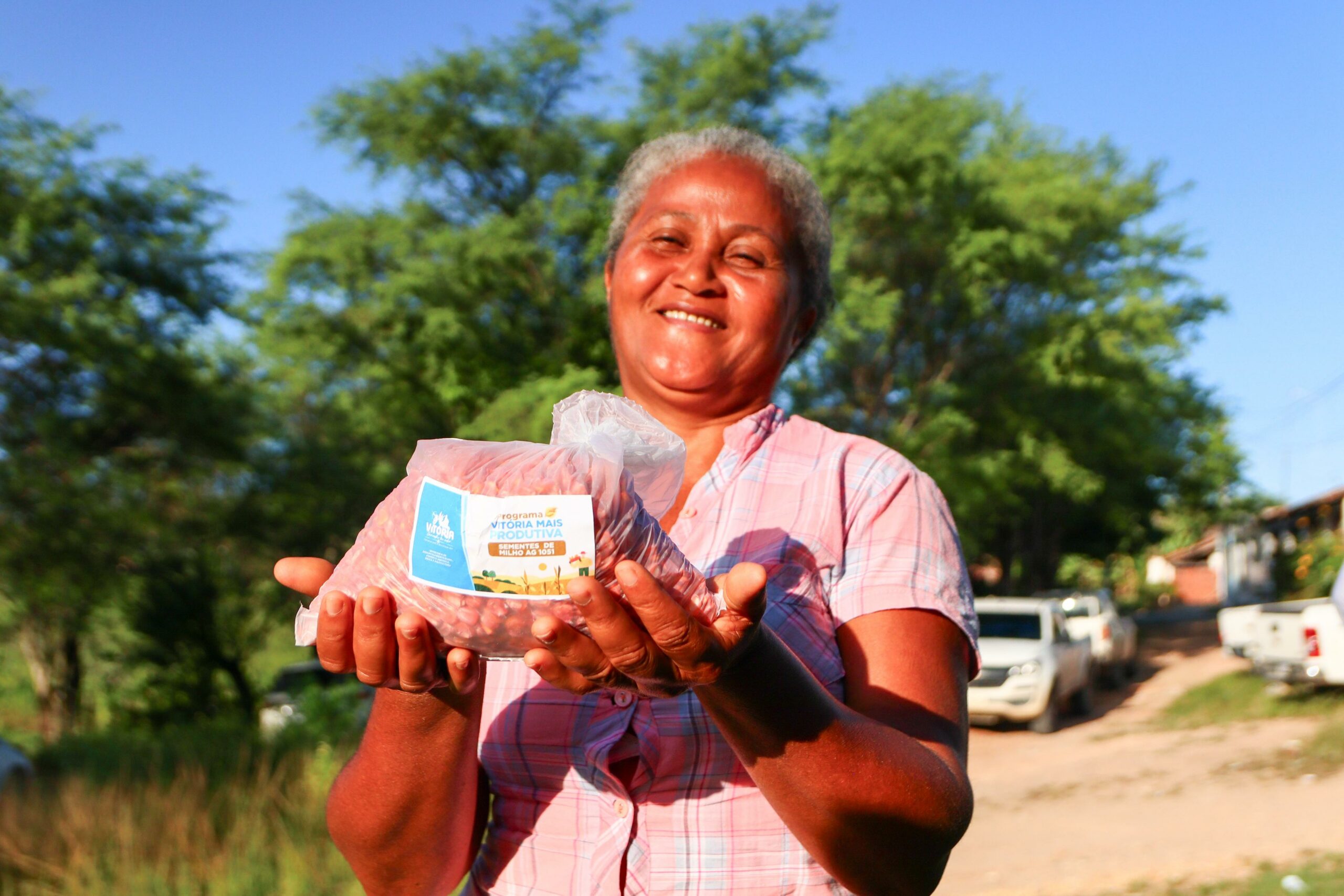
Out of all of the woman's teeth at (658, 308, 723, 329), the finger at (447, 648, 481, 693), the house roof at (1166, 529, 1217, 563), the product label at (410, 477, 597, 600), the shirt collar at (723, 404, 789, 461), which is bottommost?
the house roof at (1166, 529, 1217, 563)

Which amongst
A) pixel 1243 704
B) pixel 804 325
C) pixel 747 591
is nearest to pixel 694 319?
pixel 804 325

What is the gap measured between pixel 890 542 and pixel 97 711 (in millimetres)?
19070

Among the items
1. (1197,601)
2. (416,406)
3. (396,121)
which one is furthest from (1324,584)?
(1197,601)

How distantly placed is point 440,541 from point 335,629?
0.16 metres

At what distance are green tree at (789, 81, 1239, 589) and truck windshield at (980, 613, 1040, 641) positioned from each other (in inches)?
125

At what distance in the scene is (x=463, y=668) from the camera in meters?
1.50

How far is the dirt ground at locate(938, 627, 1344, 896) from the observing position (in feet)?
25.5

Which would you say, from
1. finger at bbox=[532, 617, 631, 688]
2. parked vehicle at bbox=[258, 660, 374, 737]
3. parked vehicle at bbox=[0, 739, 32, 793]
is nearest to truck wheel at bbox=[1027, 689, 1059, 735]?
parked vehicle at bbox=[258, 660, 374, 737]

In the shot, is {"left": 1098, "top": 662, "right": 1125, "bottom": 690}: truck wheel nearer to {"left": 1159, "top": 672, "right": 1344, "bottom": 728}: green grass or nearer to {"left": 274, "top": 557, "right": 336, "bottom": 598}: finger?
{"left": 1159, "top": 672, "right": 1344, "bottom": 728}: green grass

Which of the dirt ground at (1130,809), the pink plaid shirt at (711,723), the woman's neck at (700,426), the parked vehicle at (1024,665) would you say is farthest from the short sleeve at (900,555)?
the parked vehicle at (1024,665)

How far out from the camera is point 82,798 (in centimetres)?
656

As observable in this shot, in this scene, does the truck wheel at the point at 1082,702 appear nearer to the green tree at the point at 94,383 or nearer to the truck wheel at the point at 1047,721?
the truck wheel at the point at 1047,721

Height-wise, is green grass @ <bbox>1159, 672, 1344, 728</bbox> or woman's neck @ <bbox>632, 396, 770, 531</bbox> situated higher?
woman's neck @ <bbox>632, 396, 770, 531</bbox>

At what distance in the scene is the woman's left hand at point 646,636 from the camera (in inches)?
50.6
